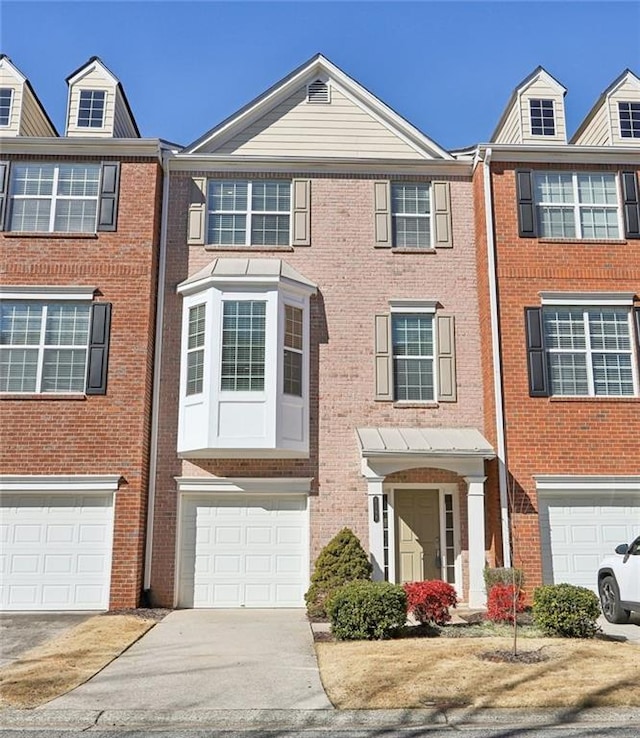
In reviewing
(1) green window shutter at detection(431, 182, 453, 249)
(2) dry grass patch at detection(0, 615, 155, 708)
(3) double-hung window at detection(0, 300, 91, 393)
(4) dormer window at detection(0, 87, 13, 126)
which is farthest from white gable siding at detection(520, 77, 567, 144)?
(2) dry grass patch at detection(0, 615, 155, 708)

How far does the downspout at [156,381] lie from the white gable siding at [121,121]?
1510 mm

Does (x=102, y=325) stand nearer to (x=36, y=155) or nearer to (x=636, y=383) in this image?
(x=36, y=155)

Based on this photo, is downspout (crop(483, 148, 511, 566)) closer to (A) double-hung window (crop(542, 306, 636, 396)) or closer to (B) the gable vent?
(A) double-hung window (crop(542, 306, 636, 396))

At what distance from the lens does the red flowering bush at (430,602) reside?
11.1 meters

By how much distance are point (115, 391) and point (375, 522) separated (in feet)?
18.5

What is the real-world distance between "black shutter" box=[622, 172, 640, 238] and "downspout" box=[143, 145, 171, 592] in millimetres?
9765

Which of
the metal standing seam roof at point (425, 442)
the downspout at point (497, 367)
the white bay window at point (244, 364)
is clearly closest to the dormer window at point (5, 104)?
the white bay window at point (244, 364)

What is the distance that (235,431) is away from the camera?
46.1ft

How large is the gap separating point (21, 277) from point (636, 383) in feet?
41.4

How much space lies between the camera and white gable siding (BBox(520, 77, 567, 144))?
16328 mm

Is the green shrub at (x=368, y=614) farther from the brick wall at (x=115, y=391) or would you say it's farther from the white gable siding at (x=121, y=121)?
the white gable siding at (x=121, y=121)

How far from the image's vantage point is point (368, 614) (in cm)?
1029

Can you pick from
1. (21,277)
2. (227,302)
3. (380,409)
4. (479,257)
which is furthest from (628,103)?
(21,277)

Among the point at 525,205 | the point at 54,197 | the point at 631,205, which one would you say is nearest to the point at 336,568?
the point at 525,205
